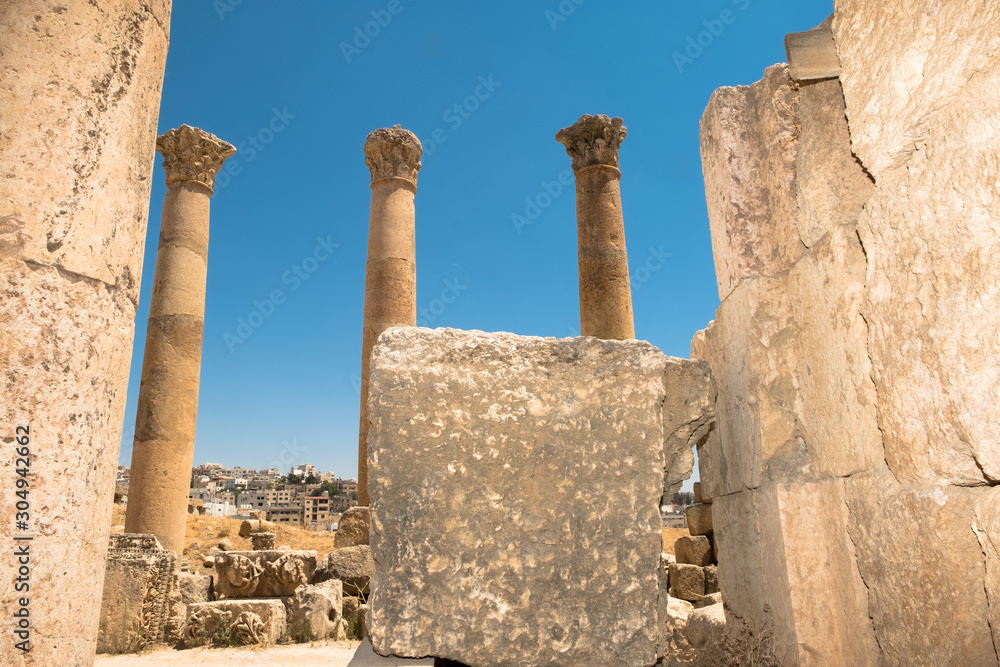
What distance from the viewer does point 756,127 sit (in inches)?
121

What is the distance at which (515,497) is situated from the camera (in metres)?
2.26

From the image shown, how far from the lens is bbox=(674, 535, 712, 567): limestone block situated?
8938 mm

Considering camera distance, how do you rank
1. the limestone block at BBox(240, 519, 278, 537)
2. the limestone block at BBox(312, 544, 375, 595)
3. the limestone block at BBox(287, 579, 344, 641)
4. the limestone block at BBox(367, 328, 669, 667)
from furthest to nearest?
the limestone block at BBox(240, 519, 278, 537)
the limestone block at BBox(312, 544, 375, 595)
the limestone block at BBox(287, 579, 344, 641)
the limestone block at BBox(367, 328, 669, 667)

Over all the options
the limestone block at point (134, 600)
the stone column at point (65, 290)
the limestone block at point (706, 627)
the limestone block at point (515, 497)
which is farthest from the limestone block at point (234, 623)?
the limestone block at point (515, 497)

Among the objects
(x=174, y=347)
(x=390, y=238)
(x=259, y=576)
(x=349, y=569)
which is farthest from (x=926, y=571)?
(x=174, y=347)

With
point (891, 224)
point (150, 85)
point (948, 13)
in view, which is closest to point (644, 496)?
point (891, 224)

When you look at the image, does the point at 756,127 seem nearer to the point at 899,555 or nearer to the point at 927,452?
the point at 927,452

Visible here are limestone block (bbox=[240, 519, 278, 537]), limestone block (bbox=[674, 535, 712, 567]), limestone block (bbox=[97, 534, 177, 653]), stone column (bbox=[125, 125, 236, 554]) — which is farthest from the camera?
limestone block (bbox=[240, 519, 278, 537])

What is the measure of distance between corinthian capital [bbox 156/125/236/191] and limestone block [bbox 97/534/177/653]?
6.51 m

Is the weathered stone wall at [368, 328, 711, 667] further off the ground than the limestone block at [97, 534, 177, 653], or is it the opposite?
the weathered stone wall at [368, 328, 711, 667]

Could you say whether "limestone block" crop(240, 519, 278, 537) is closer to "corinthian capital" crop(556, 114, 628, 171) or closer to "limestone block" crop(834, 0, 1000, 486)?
"corinthian capital" crop(556, 114, 628, 171)

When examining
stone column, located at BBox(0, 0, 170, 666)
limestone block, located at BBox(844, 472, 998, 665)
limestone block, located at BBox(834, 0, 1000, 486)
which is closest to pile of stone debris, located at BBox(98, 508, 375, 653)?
stone column, located at BBox(0, 0, 170, 666)

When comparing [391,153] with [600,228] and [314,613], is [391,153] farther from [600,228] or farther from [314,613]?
[314,613]

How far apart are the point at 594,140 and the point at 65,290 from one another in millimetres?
9313
